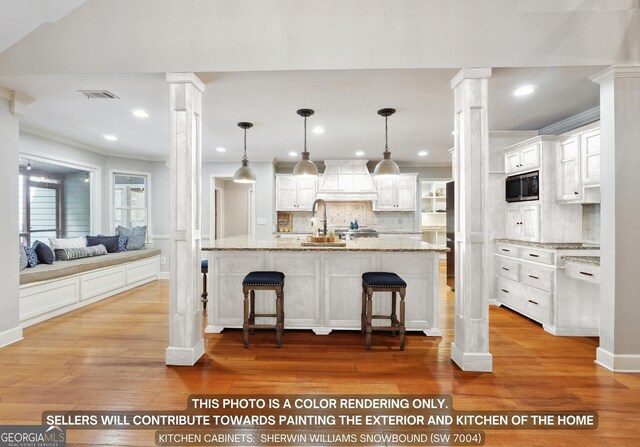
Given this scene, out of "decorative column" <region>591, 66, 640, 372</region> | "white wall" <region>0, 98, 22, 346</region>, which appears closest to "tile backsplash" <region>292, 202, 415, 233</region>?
"decorative column" <region>591, 66, 640, 372</region>

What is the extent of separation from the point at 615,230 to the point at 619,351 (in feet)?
3.21

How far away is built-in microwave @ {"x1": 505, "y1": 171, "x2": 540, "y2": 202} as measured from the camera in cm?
402

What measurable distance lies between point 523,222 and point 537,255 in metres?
0.63

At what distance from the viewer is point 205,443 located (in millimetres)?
1792

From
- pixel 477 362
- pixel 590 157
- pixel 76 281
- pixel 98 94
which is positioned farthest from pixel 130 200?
pixel 590 157

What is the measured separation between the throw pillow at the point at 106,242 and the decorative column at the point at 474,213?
18.9ft

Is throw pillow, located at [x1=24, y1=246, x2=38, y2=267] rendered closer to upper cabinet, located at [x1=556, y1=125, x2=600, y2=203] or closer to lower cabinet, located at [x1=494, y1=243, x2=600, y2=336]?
lower cabinet, located at [x1=494, y1=243, x2=600, y2=336]

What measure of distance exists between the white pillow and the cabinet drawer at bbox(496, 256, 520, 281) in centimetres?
644

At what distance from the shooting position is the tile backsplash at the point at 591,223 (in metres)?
3.86

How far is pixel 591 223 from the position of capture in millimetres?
3920

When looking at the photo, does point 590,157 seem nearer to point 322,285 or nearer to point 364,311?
point 364,311

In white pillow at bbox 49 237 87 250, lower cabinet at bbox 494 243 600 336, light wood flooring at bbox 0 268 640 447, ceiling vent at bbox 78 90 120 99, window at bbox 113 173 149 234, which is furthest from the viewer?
window at bbox 113 173 149 234

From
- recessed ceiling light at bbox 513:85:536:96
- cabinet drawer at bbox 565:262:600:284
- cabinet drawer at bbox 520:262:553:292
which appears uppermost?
recessed ceiling light at bbox 513:85:536:96

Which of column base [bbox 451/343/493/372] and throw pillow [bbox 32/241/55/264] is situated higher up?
throw pillow [bbox 32/241/55/264]
